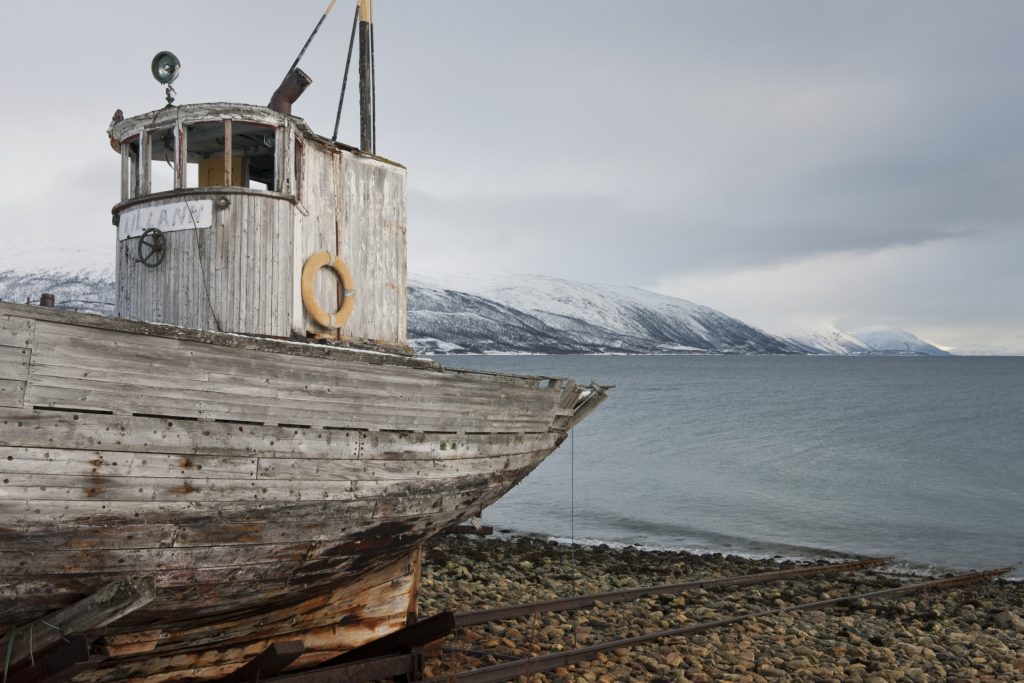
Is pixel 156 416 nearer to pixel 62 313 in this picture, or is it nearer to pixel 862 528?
pixel 62 313

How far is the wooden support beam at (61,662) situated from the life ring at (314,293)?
3228 millimetres

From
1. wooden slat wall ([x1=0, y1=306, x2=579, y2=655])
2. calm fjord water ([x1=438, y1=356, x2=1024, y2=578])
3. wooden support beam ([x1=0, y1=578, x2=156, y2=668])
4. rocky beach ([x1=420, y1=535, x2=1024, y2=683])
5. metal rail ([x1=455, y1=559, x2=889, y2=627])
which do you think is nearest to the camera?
wooden slat wall ([x1=0, y1=306, x2=579, y2=655])

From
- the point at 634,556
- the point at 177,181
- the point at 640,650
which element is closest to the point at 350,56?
the point at 177,181

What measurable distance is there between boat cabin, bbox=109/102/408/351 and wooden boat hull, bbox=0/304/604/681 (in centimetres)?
128

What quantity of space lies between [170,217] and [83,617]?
3.37 metres

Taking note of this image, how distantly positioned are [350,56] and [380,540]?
19.3 ft

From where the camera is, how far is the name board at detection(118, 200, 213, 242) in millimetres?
7414

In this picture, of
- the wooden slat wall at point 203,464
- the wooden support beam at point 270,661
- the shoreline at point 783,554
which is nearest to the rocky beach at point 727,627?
the shoreline at point 783,554

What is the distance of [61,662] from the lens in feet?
19.1

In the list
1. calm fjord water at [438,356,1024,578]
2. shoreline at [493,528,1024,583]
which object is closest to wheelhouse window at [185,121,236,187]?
calm fjord water at [438,356,1024,578]

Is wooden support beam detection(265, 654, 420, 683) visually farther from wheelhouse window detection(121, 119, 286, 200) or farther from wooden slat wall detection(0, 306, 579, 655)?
wheelhouse window detection(121, 119, 286, 200)

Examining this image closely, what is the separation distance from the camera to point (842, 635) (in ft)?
39.3

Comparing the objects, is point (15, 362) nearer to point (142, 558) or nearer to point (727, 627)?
point (142, 558)

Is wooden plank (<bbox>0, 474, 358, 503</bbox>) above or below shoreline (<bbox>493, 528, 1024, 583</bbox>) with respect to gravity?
above
